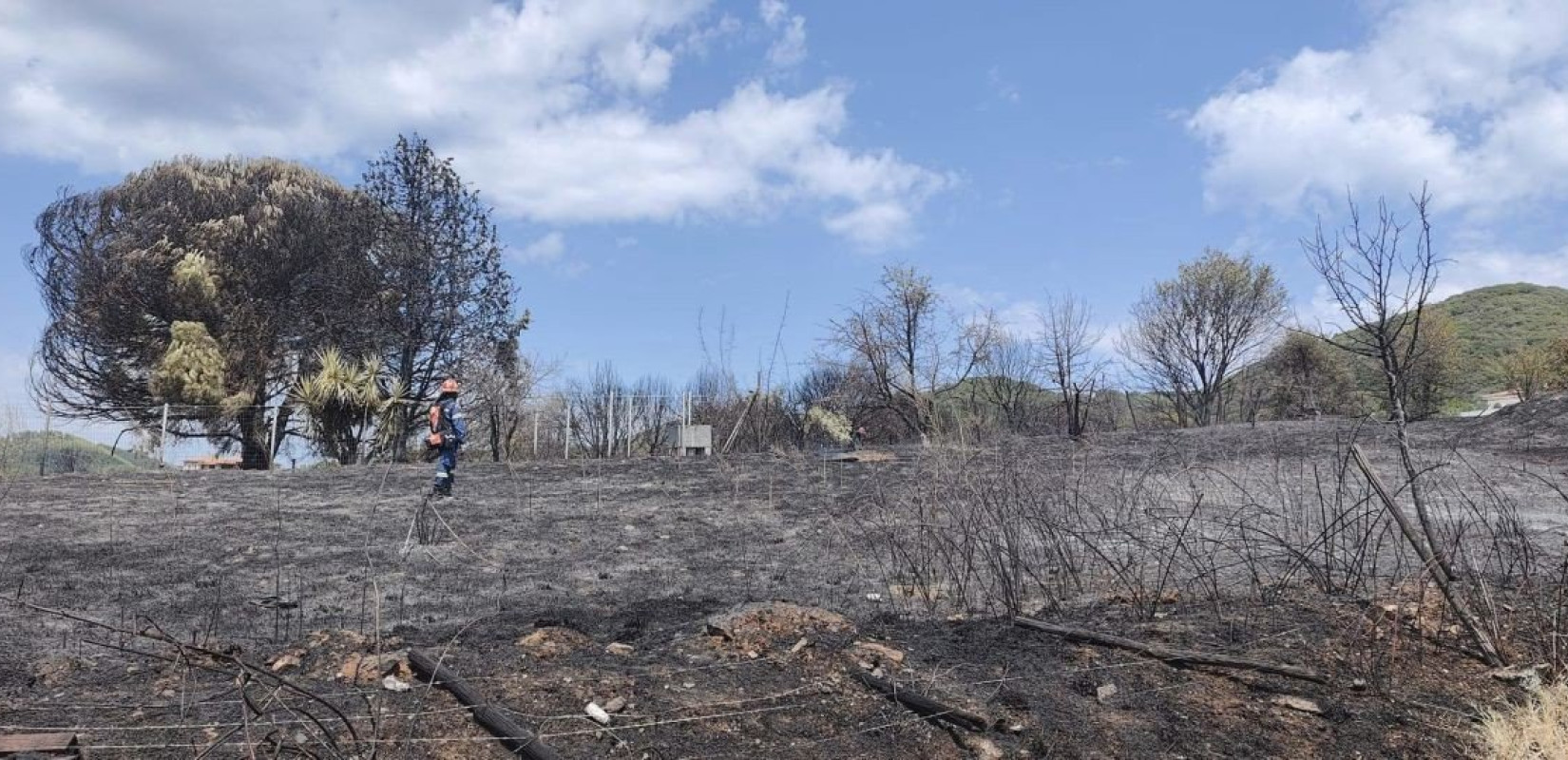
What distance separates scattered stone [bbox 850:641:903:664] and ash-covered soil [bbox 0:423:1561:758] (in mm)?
15

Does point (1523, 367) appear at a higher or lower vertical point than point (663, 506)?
higher

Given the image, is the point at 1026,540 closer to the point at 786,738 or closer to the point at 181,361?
the point at 786,738

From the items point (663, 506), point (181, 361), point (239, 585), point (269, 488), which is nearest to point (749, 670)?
point (239, 585)

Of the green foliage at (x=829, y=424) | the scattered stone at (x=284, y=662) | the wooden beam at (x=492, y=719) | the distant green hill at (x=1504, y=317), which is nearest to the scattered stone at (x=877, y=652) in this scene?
the wooden beam at (x=492, y=719)

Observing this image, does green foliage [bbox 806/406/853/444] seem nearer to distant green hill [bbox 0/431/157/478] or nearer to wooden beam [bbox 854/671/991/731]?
distant green hill [bbox 0/431/157/478]

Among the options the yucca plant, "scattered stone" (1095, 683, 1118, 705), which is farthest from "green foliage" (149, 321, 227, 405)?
"scattered stone" (1095, 683, 1118, 705)

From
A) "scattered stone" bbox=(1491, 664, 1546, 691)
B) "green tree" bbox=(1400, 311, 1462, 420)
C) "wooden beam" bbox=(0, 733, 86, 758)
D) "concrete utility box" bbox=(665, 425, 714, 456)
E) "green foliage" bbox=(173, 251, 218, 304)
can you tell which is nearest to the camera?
"wooden beam" bbox=(0, 733, 86, 758)

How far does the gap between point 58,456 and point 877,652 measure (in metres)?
18.7

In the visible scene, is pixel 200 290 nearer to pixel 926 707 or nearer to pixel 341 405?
pixel 341 405

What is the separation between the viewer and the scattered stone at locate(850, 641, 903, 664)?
3.98 metres

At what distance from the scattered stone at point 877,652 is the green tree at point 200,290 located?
1979cm

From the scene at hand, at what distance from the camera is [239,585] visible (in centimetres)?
621

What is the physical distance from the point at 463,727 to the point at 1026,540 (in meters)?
4.08

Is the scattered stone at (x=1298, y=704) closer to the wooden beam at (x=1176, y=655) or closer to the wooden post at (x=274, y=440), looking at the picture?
the wooden beam at (x=1176, y=655)
